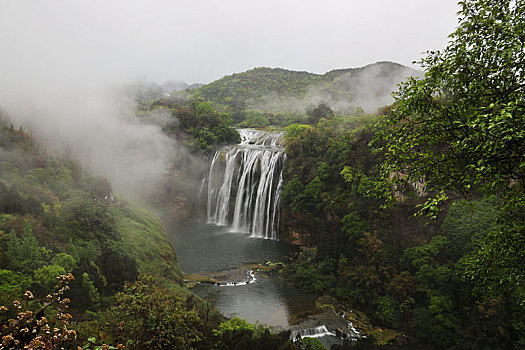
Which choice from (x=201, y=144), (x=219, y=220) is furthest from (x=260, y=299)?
(x=201, y=144)

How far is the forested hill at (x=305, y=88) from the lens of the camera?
205ft

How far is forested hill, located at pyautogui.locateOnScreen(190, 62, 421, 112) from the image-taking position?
62.4 metres

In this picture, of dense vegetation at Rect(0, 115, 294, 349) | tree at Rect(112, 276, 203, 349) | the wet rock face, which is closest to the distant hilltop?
the wet rock face

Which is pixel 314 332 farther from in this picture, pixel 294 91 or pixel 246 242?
pixel 294 91

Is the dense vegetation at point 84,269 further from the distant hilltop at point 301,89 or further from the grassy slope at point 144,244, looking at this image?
the distant hilltop at point 301,89

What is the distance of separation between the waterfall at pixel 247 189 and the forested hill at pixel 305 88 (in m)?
29.3

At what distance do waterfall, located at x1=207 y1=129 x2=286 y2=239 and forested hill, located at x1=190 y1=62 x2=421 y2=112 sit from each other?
2929 centimetres

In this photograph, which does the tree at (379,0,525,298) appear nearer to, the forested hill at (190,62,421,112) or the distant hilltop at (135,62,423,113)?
the distant hilltop at (135,62,423,113)

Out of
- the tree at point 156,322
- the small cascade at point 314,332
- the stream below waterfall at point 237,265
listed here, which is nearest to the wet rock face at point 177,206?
the stream below waterfall at point 237,265

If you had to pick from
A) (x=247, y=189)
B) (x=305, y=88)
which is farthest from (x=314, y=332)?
(x=305, y=88)

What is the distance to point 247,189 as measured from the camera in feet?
97.8

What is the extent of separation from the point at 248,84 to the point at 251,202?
2493 inches

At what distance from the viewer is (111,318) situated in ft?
23.5

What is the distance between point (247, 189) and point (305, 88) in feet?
183
